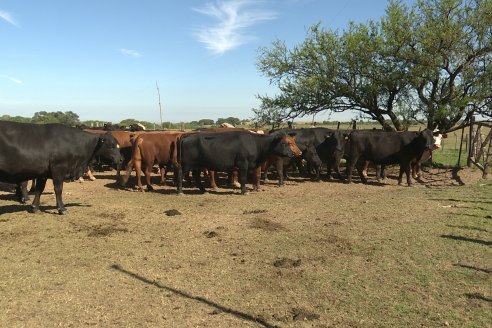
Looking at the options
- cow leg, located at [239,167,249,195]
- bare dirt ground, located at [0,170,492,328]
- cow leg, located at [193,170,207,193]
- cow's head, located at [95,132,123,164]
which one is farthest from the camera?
cow leg, located at [193,170,207,193]

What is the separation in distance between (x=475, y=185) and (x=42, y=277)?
479 inches

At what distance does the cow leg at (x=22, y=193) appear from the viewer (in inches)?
376

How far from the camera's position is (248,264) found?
18.7ft

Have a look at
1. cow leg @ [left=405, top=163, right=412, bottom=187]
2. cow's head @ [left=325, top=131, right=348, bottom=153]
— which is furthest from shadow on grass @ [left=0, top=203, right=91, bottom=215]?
cow leg @ [left=405, top=163, right=412, bottom=187]

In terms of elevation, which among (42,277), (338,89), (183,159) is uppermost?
(338,89)

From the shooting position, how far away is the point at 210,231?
7344 millimetres

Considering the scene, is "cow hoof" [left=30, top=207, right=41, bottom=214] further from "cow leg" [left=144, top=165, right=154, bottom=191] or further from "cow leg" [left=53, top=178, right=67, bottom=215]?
"cow leg" [left=144, top=165, right=154, bottom=191]

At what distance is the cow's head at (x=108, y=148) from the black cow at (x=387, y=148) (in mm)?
7852

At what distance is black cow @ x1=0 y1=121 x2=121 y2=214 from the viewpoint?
301 inches

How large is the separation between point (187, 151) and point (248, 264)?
6321mm

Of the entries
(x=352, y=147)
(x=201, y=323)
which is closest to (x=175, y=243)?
(x=201, y=323)

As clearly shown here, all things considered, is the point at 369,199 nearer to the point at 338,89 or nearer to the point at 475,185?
the point at 475,185

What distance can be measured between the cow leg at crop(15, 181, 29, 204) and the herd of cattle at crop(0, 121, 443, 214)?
23 mm

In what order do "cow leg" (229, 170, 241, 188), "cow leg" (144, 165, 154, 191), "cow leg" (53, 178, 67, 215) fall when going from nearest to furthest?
"cow leg" (53, 178, 67, 215), "cow leg" (144, 165, 154, 191), "cow leg" (229, 170, 241, 188)
